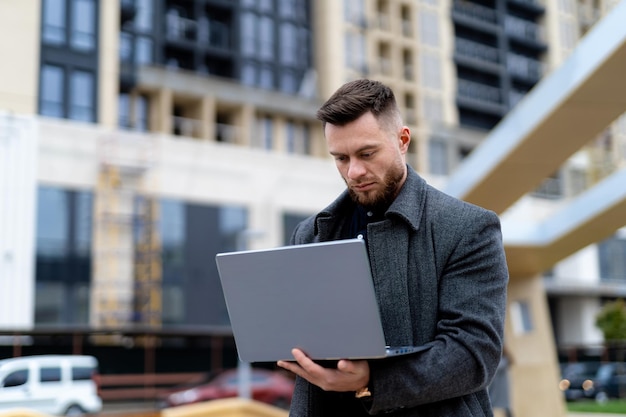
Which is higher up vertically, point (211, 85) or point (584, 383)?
point (211, 85)

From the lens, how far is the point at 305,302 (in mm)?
1720

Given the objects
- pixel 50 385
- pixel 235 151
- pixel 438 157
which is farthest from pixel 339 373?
pixel 438 157

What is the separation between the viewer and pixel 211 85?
A: 29.8 m

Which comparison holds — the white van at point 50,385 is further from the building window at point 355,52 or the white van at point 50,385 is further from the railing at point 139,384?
the building window at point 355,52

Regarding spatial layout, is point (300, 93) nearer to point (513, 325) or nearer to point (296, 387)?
point (513, 325)

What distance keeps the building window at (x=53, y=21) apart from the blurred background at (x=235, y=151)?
0.06 meters

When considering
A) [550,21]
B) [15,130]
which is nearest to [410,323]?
[15,130]

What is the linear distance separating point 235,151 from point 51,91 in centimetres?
679

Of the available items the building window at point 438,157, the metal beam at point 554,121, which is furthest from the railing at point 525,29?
the metal beam at point 554,121

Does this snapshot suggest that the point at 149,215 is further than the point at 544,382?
Yes

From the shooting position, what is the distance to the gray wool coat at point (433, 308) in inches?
66.5

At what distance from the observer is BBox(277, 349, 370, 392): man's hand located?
1672mm

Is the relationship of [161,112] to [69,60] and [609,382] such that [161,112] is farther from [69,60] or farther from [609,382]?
[609,382]

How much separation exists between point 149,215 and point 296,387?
23.3 metres
